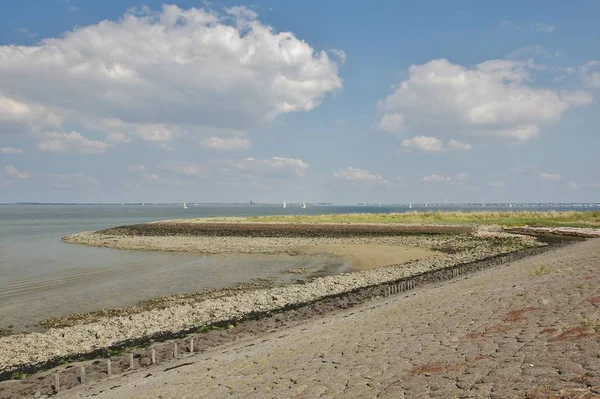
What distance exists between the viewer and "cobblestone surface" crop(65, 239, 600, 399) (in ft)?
25.7

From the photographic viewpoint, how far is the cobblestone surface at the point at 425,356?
→ 7.83 m

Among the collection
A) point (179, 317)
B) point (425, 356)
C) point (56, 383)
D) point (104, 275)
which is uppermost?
point (425, 356)

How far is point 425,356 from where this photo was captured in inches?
390

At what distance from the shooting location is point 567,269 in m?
19.7

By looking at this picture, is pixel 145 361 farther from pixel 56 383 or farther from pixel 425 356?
pixel 425 356

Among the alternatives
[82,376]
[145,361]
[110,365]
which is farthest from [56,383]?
[145,361]

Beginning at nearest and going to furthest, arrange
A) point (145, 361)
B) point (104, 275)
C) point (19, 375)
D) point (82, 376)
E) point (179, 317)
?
point (82, 376), point (19, 375), point (145, 361), point (179, 317), point (104, 275)

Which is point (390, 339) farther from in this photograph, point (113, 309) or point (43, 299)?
point (43, 299)

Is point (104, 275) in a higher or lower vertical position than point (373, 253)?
lower

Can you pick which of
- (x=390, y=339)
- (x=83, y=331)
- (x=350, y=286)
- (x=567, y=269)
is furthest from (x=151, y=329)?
(x=567, y=269)

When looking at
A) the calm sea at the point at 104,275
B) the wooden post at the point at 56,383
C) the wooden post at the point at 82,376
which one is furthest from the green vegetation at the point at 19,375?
the calm sea at the point at 104,275

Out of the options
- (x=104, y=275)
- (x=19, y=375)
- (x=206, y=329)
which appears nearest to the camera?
(x=19, y=375)

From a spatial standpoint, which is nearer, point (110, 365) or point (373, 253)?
point (110, 365)

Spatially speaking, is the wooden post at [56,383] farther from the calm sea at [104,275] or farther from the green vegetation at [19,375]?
the calm sea at [104,275]
